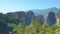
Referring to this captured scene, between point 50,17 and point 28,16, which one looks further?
point 28,16

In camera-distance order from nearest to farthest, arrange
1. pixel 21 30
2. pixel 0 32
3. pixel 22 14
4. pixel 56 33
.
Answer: pixel 56 33 → pixel 21 30 → pixel 0 32 → pixel 22 14

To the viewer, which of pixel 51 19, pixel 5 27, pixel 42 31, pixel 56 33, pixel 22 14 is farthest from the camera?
pixel 22 14

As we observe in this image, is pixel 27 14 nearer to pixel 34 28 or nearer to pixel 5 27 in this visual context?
pixel 5 27

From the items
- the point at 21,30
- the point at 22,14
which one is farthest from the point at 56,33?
the point at 22,14

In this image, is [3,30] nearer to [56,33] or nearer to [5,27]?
[5,27]

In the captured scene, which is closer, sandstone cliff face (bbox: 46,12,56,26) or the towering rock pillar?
sandstone cliff face (bbox: 46,12,56,26)

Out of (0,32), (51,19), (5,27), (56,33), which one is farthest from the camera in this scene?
(51,19)

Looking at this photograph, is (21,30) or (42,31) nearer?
(42,31)

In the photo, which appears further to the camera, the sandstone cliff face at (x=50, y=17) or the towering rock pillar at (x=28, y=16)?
the towering rock pillar at (x=28, y=16)

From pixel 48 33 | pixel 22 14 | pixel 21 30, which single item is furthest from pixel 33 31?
pixel 22 14
